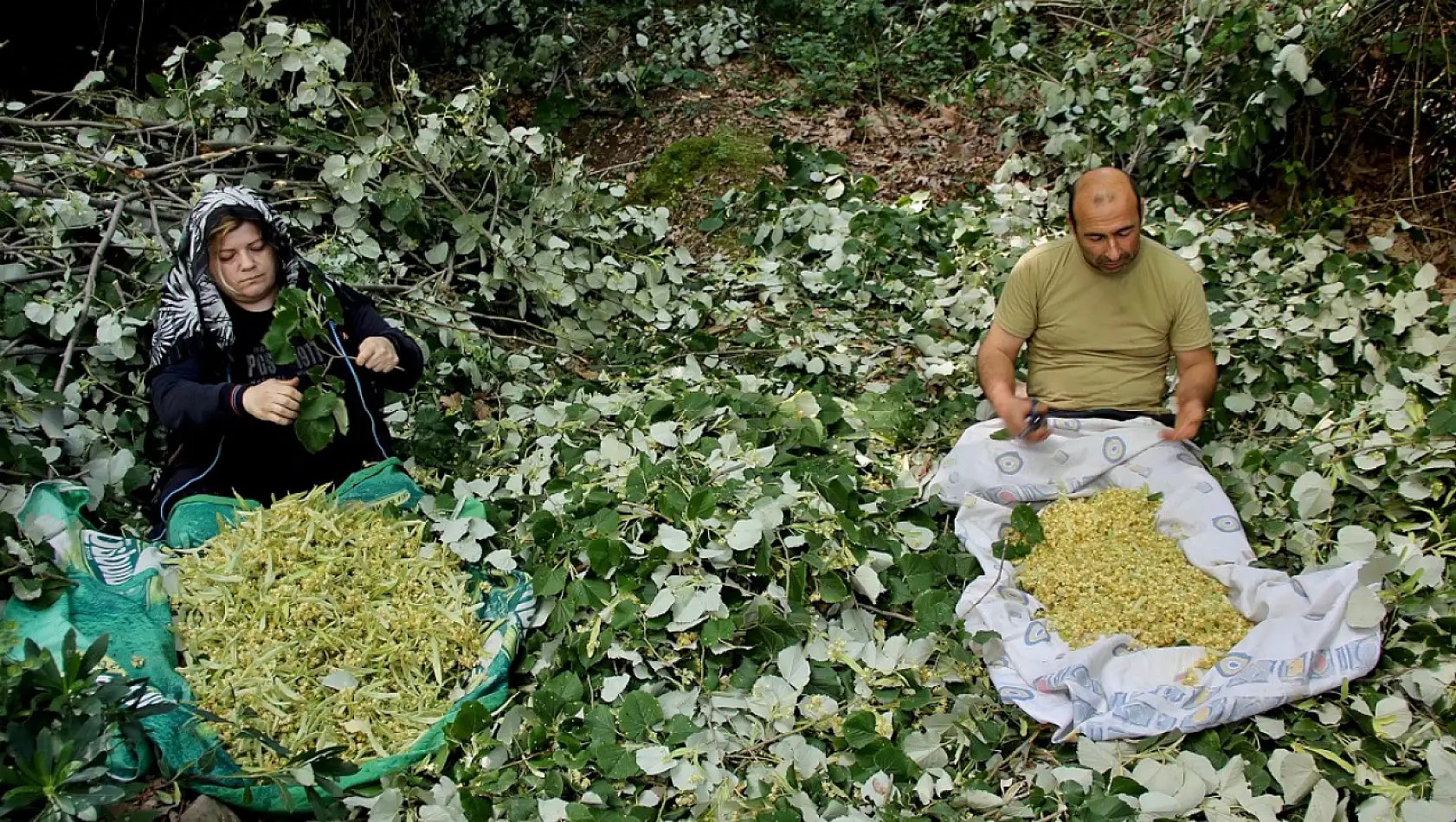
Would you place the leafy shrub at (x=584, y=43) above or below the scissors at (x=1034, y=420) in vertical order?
above

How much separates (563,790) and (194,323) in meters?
1.49

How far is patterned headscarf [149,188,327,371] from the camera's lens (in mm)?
2566

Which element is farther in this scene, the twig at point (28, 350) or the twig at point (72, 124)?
the twig at point (72, 124)

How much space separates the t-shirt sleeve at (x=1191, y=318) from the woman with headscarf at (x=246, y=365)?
2.11 metres

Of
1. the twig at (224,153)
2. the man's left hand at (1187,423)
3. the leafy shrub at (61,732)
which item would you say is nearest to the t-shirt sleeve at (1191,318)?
the man's left hand at (1187,423)

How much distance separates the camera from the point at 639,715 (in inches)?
90.7

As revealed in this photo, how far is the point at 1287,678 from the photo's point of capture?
2287 millimetres

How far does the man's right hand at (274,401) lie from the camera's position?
2.45 m

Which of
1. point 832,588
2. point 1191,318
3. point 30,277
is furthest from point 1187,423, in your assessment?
point 30,277

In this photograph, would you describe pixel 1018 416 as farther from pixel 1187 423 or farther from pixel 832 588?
pixel 832 588

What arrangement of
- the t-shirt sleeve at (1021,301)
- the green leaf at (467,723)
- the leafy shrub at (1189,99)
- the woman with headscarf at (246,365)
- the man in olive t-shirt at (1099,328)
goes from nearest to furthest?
the green leaf at (467,723) < the woman with headscarf at (246,365) < the man in olive t-shirt at (1099,328) < the t-shirt sleeve at (1021,301) < the leafy shrub at (1189,99)

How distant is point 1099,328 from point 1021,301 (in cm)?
23

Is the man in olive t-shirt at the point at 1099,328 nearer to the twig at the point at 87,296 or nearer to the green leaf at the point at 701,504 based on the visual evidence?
the green leaf at the point at 701,504

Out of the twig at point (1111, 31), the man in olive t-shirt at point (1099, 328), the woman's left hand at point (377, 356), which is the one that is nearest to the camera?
the woman's left hand at point (377, 356)
